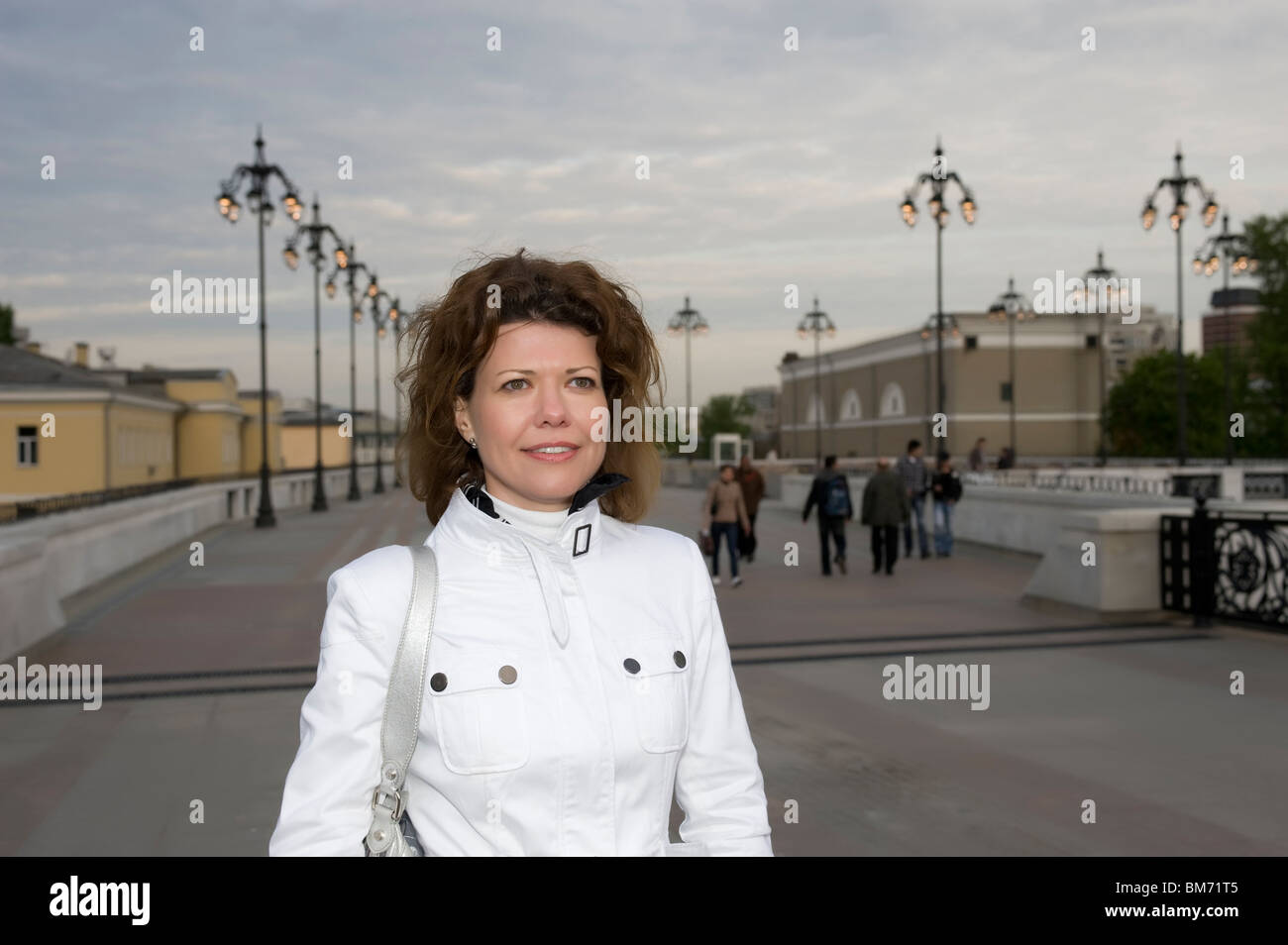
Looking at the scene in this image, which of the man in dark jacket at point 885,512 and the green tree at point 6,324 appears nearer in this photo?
the man in dark jacket at point 885,512

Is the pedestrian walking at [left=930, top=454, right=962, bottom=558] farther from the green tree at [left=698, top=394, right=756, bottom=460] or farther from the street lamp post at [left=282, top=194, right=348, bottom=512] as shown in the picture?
the green tree at [left=698, top=394, right=756, bottom=460]

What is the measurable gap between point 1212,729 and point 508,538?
6655mm

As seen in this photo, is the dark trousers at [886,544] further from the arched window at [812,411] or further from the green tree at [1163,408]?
the arched window at [812,411]

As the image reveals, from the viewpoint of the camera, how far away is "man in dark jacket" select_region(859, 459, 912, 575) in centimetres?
1720

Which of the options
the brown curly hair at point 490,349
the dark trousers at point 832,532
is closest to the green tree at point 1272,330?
the dark trousers at point 832,532

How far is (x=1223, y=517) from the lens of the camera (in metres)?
11.5

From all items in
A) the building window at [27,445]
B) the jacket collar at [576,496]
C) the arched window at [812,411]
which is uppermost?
the arched window at [812,411]

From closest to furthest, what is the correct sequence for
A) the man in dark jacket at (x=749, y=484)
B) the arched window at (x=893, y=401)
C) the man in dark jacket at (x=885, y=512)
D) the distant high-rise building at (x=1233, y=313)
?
the man in dark jacket at (x=885, y=512) < the man in dark jacket at (x=749, y=484) < the arched window at (x=893, y=401) < the distant high-rise building at (x=1233, y=313)

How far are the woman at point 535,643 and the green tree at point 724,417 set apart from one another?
459 ft

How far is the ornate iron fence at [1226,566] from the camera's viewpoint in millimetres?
10914

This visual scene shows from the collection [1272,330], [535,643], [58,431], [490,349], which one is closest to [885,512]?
[490,349]

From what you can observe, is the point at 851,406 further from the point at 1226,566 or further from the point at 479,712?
the point at 479,712

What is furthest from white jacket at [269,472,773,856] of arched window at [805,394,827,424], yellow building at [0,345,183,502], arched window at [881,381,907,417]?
arched window at [805,394,827,424]
